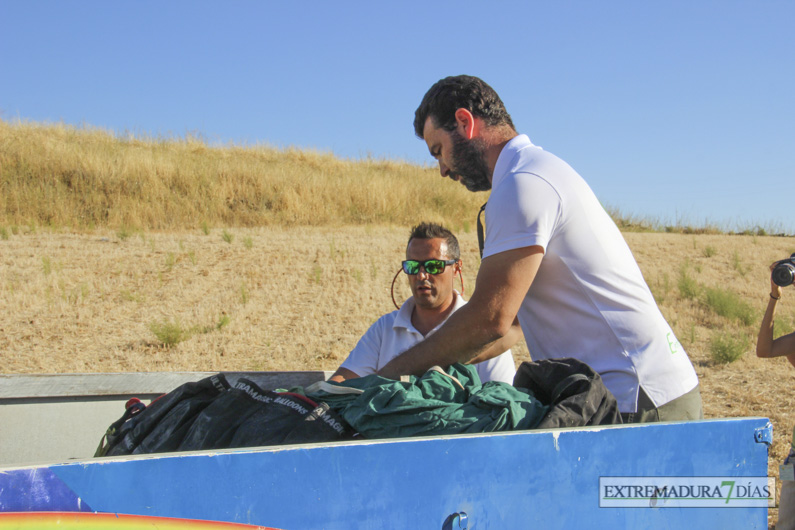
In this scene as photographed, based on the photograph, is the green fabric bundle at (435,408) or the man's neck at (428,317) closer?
the green fabric bundle at (435,408)

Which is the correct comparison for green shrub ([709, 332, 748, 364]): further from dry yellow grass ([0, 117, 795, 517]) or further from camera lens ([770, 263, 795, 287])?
camera lens ([770, 263, 795, 287])

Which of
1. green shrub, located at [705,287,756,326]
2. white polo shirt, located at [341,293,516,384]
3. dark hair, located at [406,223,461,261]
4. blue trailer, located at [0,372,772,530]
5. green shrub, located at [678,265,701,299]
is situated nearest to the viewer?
blue trailer, located at [0,372,772,530]

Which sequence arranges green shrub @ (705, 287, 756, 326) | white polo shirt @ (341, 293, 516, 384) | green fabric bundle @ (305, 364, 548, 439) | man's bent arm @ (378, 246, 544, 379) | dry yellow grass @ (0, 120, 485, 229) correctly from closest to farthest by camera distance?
green fabric bundle @ (305, 364, 548, 439), man's bent arm @ (378, 246, 544, 379), white polo shirt @ (341, 293, 516, 384), green shrub @ (705, 287, 756, 326), dry yellow grass @ (0, 120, 485, 229)

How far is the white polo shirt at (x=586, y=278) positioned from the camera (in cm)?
212

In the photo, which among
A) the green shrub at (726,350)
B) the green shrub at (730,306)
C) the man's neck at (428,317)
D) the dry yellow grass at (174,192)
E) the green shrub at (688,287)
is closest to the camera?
the man's neck at (428,317)

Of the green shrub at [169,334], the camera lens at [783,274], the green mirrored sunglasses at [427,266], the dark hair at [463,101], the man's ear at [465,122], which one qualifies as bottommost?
the green shrub at [169,334]

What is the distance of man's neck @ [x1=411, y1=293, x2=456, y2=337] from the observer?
3.61 metres

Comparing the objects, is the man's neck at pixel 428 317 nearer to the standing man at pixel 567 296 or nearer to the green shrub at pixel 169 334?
the standing man at pixel 567 296

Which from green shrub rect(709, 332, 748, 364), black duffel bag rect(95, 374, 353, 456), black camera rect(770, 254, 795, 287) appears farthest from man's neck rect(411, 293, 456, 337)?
green shrub rect(709, 332, 748, 364)

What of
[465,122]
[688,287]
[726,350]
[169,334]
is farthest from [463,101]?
[688,287]

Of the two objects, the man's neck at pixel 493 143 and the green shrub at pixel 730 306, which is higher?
the man's neck at pixel 493 143

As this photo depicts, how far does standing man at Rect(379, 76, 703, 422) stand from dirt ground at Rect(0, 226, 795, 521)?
344cm

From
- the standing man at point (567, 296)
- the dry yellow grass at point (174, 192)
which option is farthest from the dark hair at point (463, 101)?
the dry yellow grass at point (174, 192)

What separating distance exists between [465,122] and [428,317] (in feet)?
4.63
